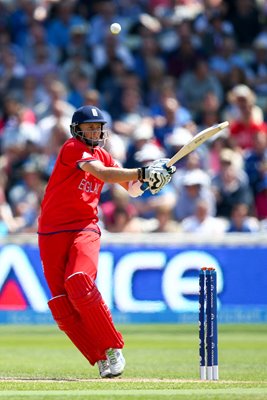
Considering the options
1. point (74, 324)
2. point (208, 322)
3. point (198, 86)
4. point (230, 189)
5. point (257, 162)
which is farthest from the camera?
point (198, 86)

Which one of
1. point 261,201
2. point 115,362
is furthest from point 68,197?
point 261,201

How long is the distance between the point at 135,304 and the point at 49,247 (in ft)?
20.8

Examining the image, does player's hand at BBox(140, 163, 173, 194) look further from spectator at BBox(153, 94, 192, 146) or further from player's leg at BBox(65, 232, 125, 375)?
spectator at BBox(153, 94, 192, 146)

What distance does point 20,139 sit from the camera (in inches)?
696

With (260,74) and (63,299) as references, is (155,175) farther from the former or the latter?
(260,74)

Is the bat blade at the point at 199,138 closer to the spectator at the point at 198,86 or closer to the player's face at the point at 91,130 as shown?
the player's face at the point at 91,130

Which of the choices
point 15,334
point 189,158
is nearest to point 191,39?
point 189,158

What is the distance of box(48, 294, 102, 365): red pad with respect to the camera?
884cm

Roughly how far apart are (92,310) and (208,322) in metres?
0.94

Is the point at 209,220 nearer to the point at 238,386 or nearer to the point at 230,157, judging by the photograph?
the point at 230,157

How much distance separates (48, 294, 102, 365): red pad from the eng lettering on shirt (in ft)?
2.76

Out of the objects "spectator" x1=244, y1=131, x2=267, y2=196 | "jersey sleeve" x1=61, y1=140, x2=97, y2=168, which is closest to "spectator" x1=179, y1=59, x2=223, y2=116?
"spectator" x1=244, y1=131, x2=267, y2=196

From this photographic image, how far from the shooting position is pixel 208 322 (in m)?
8.31

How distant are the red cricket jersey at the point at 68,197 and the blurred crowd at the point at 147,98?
6905mm
